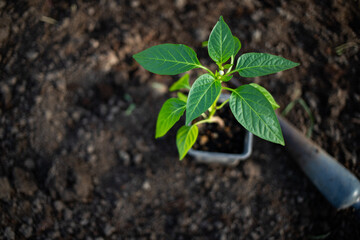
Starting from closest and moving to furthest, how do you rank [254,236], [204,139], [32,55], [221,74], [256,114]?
[256,114] < [221,74] < [204,139] < [254,236] < [32,55]

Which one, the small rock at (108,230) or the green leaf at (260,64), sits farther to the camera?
the small rock at (108,230)

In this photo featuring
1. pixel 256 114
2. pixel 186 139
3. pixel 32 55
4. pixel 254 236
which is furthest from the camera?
pixel 32 55

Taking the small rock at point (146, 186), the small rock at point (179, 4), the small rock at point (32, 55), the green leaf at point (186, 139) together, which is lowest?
the small rock at point (146, 186)

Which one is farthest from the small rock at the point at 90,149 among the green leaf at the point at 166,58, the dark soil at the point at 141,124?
the green leaf at the point at 166,58

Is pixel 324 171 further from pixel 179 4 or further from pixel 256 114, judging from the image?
pixel 179 4

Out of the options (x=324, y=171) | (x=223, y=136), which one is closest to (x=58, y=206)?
(x=223, y=136)

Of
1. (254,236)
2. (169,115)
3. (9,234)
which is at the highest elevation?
(169,115)

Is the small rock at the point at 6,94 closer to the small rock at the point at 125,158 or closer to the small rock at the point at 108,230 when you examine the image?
the small rock at the point at 125,158

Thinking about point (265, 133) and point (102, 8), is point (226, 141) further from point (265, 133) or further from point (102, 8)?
point (102, 8)
